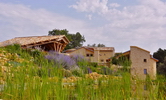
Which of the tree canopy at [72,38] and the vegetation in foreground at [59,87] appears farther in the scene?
the tree canopy at [72,38]

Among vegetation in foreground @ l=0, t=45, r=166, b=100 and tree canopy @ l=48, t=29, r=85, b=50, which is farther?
tree canopy @ l=48, t=29, r=85, b=50

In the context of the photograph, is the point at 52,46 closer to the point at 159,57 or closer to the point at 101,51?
the point at 101,51

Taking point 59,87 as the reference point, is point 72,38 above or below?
above

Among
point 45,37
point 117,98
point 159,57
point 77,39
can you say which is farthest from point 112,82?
point 77,39

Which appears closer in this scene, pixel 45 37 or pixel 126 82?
pixel 126 82

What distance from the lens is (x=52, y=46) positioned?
2084 centimetres

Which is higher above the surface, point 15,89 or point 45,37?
point 45,37

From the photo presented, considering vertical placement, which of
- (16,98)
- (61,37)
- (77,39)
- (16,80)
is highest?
(77,39)

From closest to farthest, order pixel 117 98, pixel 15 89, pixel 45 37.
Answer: pixel 117 98
pixel 15 89
pixel 45 37

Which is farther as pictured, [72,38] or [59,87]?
[72,38]

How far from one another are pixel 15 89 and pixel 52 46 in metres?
18.4

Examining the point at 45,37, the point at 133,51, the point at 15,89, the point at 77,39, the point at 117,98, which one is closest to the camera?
the point at 117,98

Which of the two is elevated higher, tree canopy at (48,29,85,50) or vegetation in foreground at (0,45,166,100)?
tree canopy at (48,29,85,50)

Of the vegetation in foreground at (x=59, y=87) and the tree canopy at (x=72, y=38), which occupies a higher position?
the tree canopy at (x=72, y=38)
